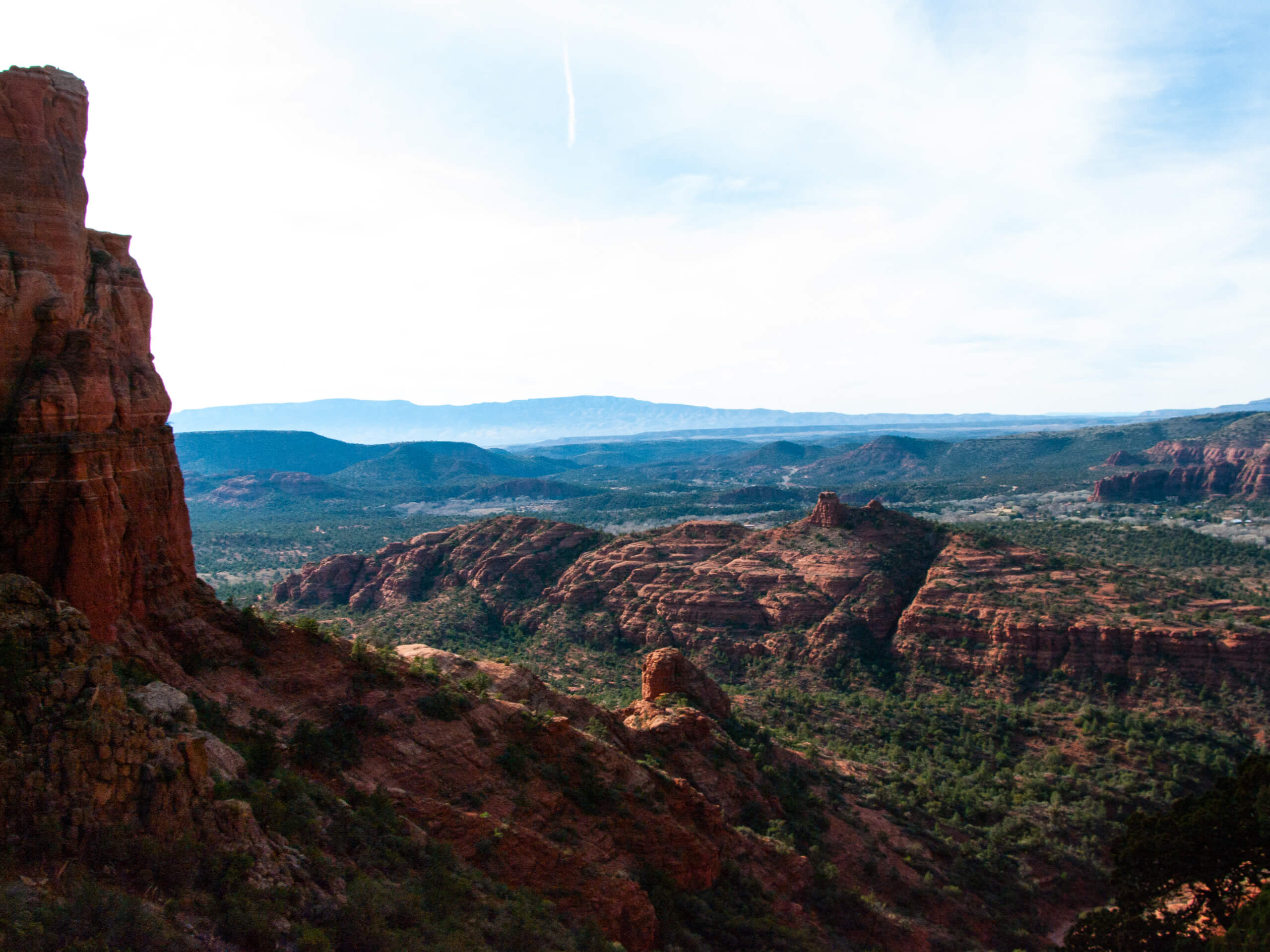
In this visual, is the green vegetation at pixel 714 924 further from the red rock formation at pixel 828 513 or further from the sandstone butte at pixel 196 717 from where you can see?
the red rock formation at pixel 828 513

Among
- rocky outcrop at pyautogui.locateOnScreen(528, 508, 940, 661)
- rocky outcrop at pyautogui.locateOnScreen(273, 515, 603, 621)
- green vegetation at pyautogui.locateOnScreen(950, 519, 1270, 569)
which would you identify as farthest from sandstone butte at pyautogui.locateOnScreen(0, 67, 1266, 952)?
green vegetation at pyautogui.locateOnScreen(950, 519, 1270, 569)

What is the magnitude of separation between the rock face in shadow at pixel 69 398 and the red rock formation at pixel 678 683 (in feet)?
73.8

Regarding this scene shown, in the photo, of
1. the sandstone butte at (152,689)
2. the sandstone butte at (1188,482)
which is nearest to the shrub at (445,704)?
the sandstone butte at (152,689)

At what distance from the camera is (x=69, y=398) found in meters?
16.0

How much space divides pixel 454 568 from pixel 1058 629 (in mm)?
63733

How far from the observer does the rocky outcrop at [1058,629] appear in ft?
157

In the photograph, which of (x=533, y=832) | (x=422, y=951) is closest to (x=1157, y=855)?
(x=533, y=832)

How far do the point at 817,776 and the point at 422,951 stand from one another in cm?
2802

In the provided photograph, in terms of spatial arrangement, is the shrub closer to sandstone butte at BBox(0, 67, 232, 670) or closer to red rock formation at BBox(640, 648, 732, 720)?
sandstone butte at BBox(0, 67, 232, 670)

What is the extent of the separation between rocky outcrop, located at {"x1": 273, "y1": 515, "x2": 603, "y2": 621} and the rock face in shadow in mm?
61160

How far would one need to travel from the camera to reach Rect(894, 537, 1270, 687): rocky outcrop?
157 feet

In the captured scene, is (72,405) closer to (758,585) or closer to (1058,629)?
(1058,629)

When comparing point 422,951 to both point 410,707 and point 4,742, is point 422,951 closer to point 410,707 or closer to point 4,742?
point 4,742

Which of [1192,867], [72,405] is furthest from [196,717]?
[1192,867]
